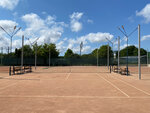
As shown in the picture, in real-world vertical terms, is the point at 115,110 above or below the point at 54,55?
below

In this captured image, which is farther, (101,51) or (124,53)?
(124,53)

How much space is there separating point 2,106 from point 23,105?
76 centimetres

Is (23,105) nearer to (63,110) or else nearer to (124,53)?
(63,110)

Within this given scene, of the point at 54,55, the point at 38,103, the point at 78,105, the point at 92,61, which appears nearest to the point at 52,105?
the point at 38,103

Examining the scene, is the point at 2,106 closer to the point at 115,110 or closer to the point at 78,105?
the point at 78,105

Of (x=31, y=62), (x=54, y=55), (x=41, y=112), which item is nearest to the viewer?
(x=41, y=112)

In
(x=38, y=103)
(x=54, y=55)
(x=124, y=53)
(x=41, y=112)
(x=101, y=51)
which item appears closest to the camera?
(x=41, y=112)

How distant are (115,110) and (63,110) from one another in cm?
184

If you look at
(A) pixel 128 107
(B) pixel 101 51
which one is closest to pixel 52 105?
(A) pixel 128 107

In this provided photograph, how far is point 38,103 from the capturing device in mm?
5344

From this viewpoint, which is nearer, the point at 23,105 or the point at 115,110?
the point at 115,110

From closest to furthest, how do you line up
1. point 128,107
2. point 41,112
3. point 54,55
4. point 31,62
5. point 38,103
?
1. point 41,112
2. point 128,107
3. point 38,103
4. point 31,62
5. point 54,55

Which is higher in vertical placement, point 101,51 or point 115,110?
point 101,51

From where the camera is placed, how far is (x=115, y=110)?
461 cm
